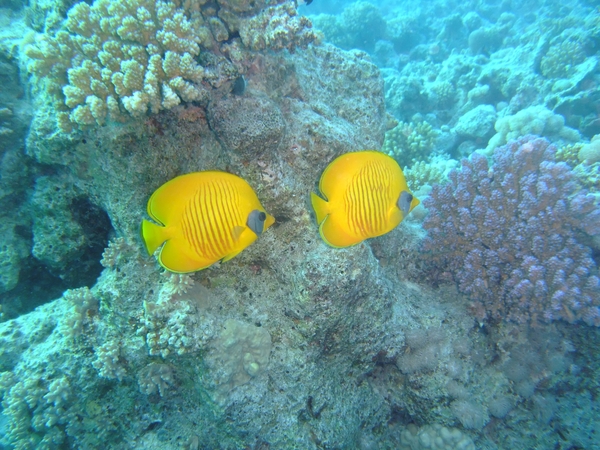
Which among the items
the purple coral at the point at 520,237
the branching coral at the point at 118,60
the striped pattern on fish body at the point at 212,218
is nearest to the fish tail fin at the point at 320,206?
the striped pattern on fish body at the point at 212,218

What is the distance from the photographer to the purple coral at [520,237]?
2885 millimetres

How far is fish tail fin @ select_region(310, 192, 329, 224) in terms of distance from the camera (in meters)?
1.88

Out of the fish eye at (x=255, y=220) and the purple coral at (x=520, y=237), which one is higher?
the fish eye at (x=255, y=220)

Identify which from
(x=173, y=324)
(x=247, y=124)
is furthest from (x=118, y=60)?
(x=173, y=324)

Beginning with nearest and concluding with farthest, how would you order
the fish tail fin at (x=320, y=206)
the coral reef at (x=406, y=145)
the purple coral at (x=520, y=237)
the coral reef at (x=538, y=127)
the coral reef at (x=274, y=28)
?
the fish tail fin at (x=320, y=206), the coral reef at (x=274, y=28), the purple coral at (x=520, y=237), the coral reef at (x=538, y=127), the coral reef at (x=406, y=145)

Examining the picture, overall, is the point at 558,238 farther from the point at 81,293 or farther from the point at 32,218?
the point at 32,218

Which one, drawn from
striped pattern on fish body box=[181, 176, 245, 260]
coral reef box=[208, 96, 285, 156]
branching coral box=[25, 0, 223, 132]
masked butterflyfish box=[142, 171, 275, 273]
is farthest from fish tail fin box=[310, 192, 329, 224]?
branching coral box=[25, 0, 223, 132]

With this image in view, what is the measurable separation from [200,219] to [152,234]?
27cm

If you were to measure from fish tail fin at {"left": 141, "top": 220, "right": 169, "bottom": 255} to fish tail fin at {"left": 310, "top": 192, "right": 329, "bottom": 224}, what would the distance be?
84cm

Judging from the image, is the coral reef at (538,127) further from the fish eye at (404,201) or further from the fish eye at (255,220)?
the fish eye at (255,220)

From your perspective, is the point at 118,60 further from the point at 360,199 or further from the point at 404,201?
the point at 404,201

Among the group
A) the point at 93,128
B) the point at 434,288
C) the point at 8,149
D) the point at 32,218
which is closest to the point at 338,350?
the point at 434,288

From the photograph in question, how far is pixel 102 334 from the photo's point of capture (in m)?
2.63

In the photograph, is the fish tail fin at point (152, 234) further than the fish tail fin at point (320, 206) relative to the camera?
No
